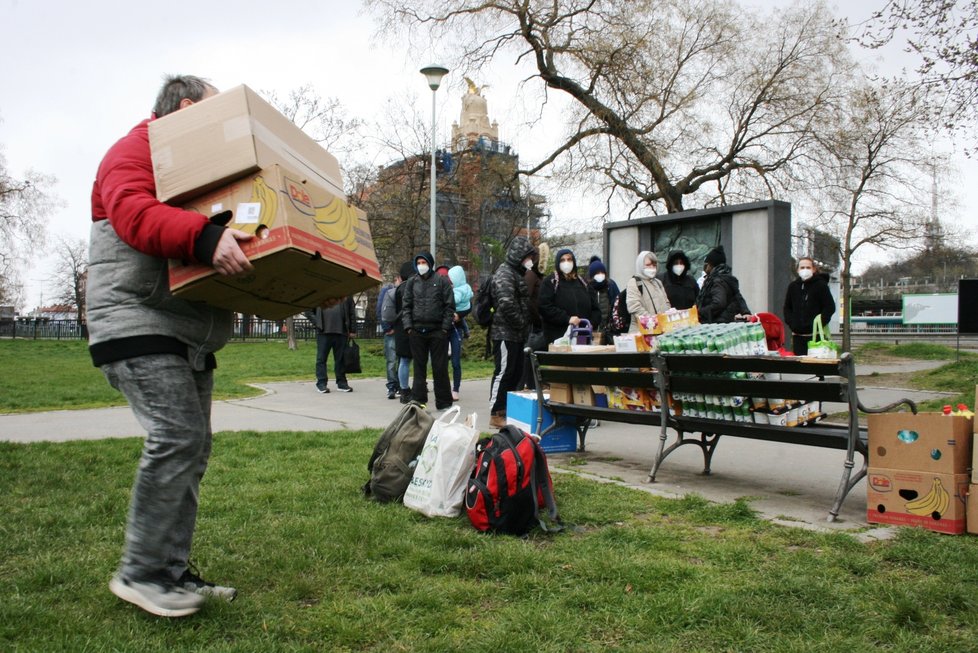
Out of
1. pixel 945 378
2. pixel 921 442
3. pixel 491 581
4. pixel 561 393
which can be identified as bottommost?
pixel 491 581

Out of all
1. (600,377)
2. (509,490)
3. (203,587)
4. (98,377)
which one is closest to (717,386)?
(600,377)

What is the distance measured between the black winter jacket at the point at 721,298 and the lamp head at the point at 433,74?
11.0m

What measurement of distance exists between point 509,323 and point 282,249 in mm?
5820

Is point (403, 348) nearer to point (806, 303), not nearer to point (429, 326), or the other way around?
point (429, 326)

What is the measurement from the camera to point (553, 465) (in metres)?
6.38

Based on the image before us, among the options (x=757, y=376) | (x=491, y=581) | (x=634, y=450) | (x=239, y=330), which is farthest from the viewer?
(x=239, y=330)

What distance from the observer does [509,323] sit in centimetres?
838

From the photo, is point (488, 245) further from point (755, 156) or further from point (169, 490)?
point (169, 490)

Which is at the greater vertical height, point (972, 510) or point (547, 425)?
point (547, 425)

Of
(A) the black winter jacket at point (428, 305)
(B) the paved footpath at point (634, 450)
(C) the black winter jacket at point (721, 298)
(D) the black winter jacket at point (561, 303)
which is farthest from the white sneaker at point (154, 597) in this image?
(C) the black winter jacket at point (721, 298)

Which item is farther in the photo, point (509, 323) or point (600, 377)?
point (509, 323)

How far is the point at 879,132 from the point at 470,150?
13124mm

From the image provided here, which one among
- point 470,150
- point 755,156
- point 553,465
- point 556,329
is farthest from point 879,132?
point 553,465

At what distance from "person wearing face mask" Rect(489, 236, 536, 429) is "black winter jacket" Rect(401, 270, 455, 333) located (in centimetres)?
149
